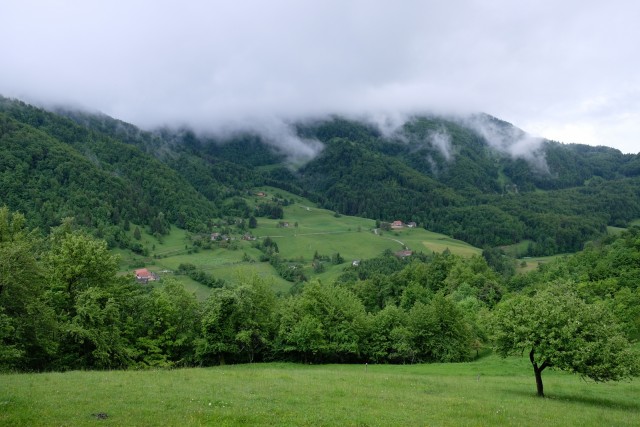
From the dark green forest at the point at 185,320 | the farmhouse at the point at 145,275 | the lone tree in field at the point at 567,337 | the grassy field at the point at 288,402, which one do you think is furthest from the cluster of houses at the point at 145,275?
the lone tree in field at the point at 567,337

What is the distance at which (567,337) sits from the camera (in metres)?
30.2

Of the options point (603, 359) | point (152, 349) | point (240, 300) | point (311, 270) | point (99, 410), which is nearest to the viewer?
point (99, 410)

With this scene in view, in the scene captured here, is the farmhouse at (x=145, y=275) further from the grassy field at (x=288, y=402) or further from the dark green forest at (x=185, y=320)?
the grassy field at (x=288, y=402)

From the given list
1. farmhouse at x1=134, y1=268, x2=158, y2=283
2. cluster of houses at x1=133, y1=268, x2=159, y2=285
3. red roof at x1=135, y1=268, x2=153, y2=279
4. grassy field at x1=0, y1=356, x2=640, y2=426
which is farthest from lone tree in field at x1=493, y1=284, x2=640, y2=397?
red roof at x1=135, y1=268, x2=153, y2=279

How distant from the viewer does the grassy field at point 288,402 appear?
20.4 metres

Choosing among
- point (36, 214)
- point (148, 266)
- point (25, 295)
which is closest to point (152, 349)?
point (25, 295)

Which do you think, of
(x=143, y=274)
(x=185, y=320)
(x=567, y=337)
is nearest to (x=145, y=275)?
(x=143, y=274)

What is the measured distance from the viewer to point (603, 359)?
96.2 feet

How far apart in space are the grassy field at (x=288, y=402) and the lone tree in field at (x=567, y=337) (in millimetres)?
2788

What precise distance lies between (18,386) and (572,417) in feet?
107

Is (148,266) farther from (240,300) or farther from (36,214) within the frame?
(240,300)

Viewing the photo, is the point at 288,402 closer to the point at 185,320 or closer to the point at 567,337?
the point at 567,337

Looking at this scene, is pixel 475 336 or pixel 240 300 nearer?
pixel 240 300

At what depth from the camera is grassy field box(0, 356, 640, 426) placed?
2041cm
